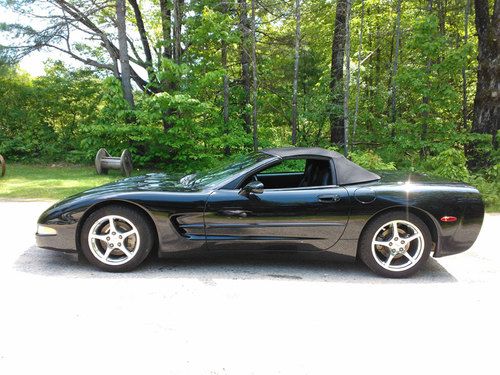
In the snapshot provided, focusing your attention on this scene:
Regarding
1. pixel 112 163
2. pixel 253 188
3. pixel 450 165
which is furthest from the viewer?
pixel 112 163

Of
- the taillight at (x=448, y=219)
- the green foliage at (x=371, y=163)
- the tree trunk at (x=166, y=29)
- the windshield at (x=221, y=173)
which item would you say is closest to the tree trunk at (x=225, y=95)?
the tree trunk at (x=166, y=29)

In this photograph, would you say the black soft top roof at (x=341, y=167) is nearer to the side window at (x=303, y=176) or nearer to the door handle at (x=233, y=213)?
the side window at (x=303, y=176)

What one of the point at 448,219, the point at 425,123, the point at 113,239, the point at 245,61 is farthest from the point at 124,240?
the point at 245,61

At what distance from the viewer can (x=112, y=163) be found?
11.1m

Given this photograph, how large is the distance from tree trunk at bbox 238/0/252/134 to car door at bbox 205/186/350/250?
8.36 meters

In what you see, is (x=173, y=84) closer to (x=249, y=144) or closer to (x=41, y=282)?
(x=249, y=144)

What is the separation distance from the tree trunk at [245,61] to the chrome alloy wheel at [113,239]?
8545 mm

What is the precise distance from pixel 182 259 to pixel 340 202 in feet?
5.88

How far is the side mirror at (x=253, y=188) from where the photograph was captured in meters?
3.70

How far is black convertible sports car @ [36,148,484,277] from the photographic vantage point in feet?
12.3

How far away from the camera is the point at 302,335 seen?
2.69 m

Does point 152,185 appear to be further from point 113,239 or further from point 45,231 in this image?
point 45,231

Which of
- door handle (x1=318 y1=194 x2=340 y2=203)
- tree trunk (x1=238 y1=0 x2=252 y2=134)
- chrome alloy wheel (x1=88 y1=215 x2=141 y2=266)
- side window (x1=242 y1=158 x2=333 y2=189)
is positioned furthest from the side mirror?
tree trunk (x1=238 y1=0 x2=252 y2=134)

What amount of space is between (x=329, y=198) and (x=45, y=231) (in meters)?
2.81
